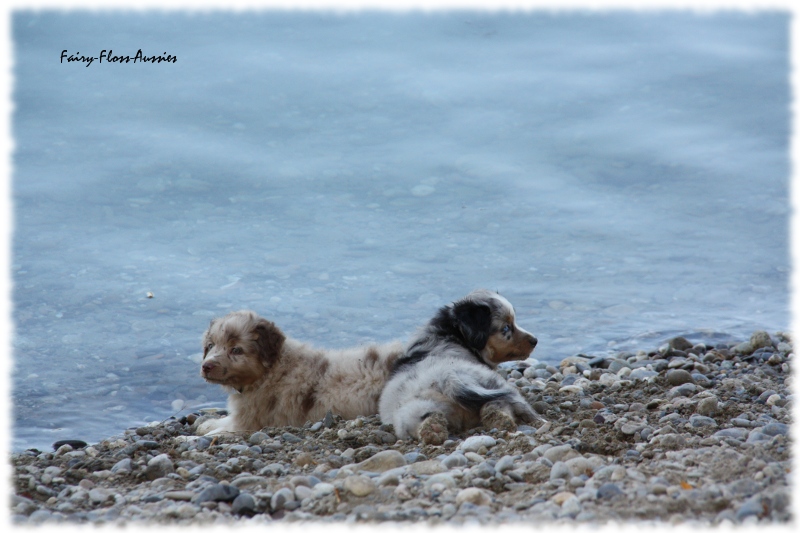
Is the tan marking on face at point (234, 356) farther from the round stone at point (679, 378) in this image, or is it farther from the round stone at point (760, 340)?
the round stone at point (760, 340)

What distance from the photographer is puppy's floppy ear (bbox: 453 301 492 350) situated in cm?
616

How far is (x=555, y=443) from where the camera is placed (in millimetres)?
4668

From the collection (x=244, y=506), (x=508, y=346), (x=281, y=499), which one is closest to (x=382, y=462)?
(x=281, y=499)

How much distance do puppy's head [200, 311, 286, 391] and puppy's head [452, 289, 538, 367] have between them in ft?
3.96

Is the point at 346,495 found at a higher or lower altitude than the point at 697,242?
lower

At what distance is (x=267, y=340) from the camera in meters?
6.19

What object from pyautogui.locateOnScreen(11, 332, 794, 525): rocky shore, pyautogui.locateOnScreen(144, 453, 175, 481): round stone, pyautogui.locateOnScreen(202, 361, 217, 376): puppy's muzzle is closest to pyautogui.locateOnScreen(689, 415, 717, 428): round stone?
pyautogui.locateOnScreen(11, 332, 794, 525): rocky shore

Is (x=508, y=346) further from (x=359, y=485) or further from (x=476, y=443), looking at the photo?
(x=359, y=485)

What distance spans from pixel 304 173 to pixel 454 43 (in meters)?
4.61

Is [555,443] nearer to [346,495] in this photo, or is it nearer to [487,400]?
[487,400]

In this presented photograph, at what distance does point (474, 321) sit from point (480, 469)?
6.72 ft

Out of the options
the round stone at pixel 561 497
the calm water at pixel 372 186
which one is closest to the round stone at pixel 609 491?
the round stone at pixel 561 497

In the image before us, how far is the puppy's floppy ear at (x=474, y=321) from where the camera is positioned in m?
6.16

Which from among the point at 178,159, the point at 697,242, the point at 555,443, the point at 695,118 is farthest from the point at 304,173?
the point at 555,443
